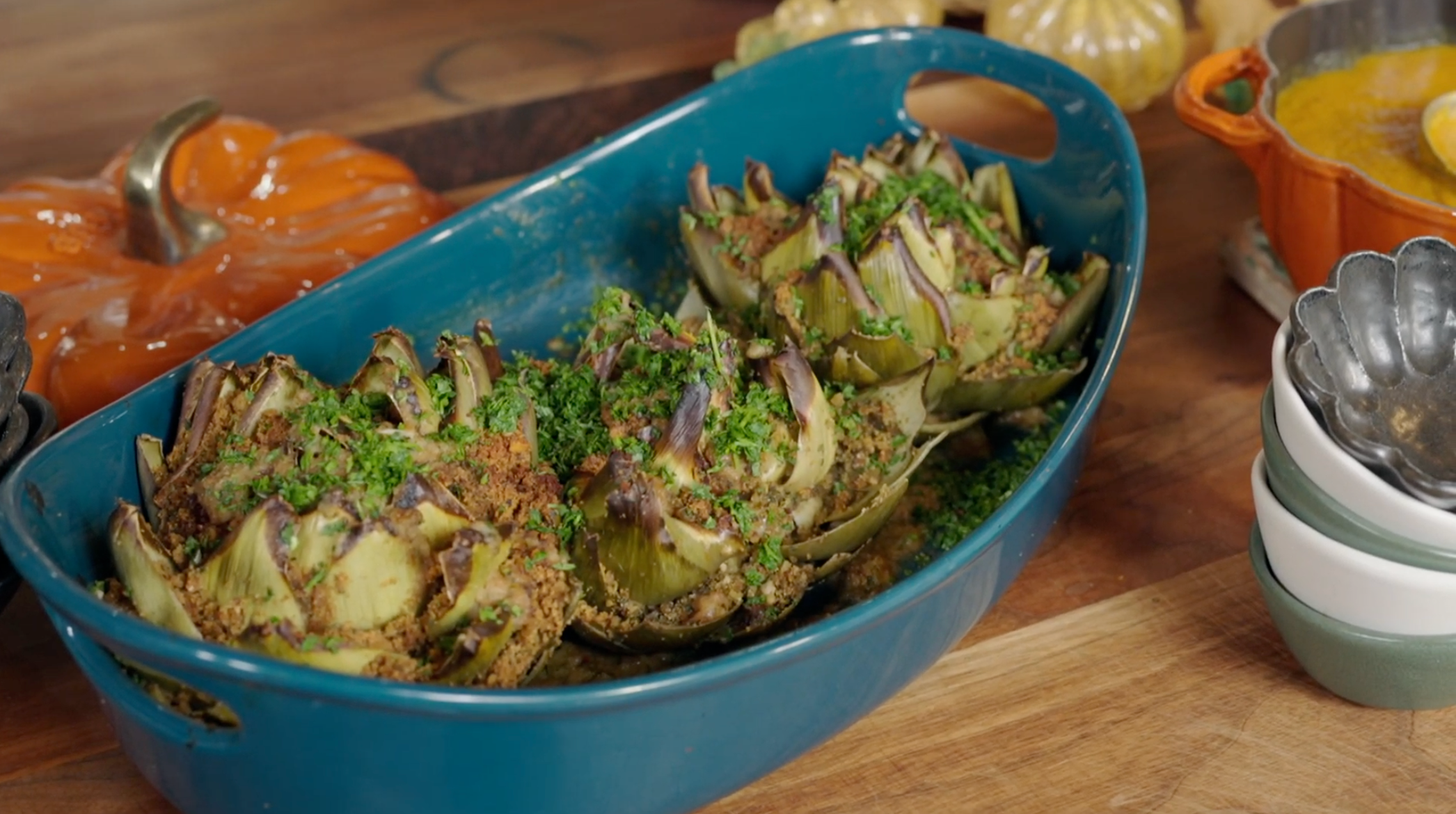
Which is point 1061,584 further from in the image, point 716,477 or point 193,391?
point 193,391

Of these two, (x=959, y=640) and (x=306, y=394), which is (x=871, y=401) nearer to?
(x=959, y=640)

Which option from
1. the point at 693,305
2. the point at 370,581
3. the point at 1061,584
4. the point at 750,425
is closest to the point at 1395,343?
the point at 1061,584

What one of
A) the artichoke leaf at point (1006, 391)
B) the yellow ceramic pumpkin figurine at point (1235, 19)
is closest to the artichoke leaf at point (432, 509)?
the artichoke leaf at point (1006, 391)

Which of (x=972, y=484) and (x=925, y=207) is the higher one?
(x=925, y=207)

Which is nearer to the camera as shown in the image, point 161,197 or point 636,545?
point 636,545

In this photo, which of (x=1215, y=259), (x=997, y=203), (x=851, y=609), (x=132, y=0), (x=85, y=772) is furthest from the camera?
(x=132, y=0)

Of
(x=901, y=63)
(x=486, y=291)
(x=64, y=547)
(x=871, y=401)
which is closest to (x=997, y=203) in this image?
(x=901, y=63)
